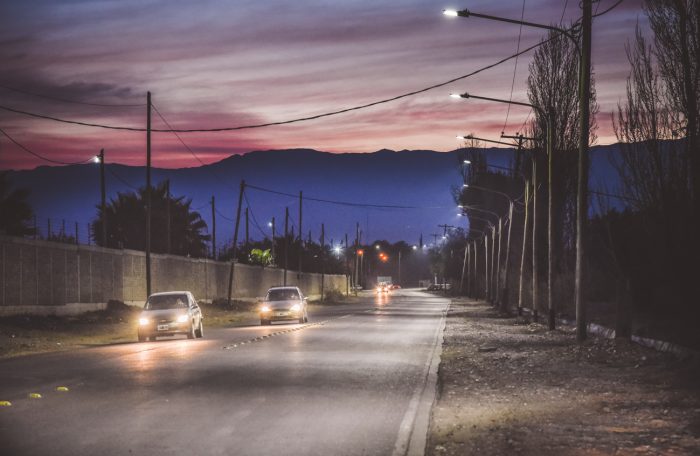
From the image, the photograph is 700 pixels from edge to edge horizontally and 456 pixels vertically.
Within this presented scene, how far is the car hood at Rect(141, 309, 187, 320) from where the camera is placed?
31.3m

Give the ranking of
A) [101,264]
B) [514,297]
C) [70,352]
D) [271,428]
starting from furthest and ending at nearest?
1. [514,297]
2. [101,264]
3. [70,352]
4. [271,428]

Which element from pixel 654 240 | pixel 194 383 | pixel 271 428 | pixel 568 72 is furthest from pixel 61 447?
pixel 568 72

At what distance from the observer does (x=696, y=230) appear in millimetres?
33094

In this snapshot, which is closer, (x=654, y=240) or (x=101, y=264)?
(x=654, y=240)

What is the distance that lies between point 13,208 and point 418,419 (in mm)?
57685

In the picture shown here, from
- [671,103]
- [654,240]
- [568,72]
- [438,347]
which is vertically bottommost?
[438,347]

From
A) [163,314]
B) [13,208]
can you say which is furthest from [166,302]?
[13,208]

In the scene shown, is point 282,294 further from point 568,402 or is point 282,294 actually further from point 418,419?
point 418,419

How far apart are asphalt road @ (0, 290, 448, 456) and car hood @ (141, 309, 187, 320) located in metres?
5.92

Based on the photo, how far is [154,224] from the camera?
337ft

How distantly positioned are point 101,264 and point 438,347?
23218mm

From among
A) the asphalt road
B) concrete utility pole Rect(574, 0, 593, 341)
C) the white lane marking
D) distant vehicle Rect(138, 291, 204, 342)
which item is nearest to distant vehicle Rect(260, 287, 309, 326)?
distant vehicle Rect(138, 291, 204, 342)

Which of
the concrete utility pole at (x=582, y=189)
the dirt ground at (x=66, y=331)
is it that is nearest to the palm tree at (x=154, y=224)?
the dirt ground at (x=66, y=331)

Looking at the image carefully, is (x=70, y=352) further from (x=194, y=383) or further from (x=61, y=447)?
(x=61, y=447)
